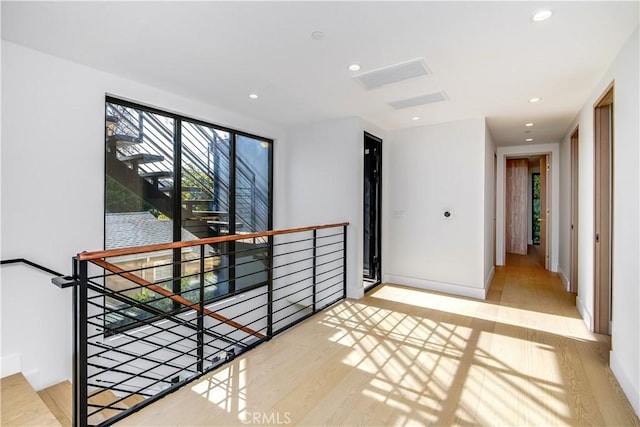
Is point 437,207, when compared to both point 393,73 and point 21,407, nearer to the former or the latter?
point 393,73

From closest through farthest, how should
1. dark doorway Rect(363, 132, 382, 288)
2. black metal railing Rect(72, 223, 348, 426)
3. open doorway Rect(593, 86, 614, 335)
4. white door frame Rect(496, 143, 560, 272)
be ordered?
black metal railing Rect(72, 223, 348, 426)
open doorway Rect(593, 86, 614, 335)
dark doorway Rect(363, 132, 382, 288)
white door frame Rect(496, 143, 560, 272)

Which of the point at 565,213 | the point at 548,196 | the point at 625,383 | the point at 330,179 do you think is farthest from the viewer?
the point at 548,196

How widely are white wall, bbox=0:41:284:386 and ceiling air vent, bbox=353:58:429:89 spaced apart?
216cm

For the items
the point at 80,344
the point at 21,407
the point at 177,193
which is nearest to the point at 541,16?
the point at 80,344

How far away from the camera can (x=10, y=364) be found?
2174 mm

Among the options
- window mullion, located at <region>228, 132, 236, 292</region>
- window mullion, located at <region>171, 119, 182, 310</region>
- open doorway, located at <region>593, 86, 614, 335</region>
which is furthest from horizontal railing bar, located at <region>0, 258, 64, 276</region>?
open doorway, located at <region>593, 86, 614, 335</region>

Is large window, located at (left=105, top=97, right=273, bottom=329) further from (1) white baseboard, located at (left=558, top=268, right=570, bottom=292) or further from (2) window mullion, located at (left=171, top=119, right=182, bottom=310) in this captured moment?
(1) white baseboard, located at (left=558, top=268, right=570, bottom=292)

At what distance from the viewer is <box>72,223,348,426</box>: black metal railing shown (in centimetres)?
178

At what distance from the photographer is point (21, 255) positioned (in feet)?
7.29

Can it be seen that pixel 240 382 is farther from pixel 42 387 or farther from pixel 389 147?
Result: pixel 389 147

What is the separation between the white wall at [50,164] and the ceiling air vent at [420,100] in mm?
2714

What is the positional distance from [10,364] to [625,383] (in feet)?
13.6

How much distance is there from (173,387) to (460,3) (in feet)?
9.61

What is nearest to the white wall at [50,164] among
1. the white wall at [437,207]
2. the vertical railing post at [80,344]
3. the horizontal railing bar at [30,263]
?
the horizontal railing bar at [30,263]
